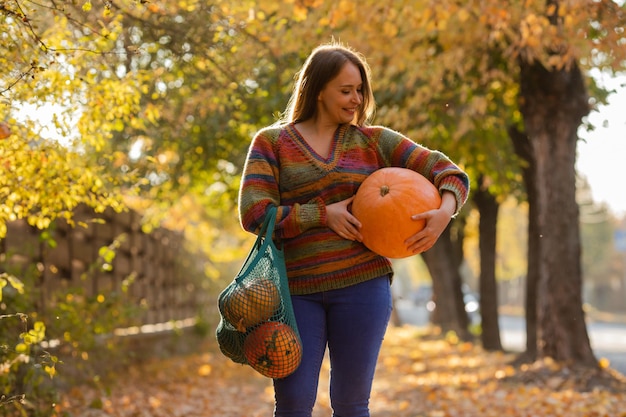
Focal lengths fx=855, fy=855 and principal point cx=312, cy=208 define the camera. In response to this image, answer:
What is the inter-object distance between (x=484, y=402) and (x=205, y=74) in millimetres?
4038

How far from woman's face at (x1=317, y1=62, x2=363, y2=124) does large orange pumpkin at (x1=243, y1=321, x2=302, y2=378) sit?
0.90 m

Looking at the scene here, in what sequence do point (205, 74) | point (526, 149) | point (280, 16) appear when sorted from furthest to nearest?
point (526, 149) < point (280, 16) < point (205, 74)

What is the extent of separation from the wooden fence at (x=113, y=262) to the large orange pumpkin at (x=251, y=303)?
2.13 meters

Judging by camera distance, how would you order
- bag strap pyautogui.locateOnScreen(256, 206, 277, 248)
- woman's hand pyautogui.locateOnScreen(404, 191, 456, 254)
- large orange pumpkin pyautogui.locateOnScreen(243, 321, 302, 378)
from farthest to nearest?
woman's hand pyautogui.locateOnScreen(404, 191, 456, 254), bag strap pyautogui.locateOnScreen(256, 206, 277, 248), large orange pumpkin pyautogui.locateOnScreen(243, 321, 302, 378)

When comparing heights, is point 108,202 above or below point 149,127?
below

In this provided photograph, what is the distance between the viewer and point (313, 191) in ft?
11.2

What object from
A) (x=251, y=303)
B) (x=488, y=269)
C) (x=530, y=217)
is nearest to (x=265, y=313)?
(x=251, y=303)

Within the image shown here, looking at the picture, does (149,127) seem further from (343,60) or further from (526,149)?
(343,60)

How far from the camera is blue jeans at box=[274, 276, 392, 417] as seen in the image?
3287 mm

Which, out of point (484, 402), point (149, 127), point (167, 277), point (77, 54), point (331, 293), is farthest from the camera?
point (167, 277)

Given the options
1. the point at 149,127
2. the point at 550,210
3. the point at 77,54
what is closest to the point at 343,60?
the point at 77,54

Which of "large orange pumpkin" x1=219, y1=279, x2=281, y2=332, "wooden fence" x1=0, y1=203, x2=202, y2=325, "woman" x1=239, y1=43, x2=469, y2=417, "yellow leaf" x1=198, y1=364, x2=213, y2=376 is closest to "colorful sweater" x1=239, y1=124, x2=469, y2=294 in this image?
"woman" x1=239, y1=43, x2=469, y2=417

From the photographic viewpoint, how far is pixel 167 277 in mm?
14430

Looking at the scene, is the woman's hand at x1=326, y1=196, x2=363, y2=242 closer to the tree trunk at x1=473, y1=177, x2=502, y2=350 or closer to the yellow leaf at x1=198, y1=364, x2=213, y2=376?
the yellow leaf at x1=198, y1=364, x2=213, y2=376
